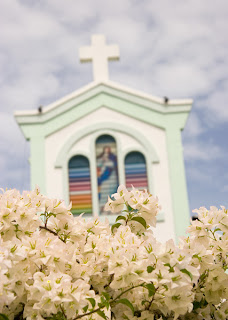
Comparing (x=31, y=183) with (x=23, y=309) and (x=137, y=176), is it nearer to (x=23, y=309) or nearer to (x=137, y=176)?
(x=137, y=176)

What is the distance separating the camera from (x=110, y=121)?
39.5ft

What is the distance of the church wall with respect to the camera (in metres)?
11.3

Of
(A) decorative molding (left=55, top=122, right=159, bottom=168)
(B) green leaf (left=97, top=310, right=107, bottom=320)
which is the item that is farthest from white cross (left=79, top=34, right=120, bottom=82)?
(B) green leaf (left=97, top=310, right=107, bottom=320)

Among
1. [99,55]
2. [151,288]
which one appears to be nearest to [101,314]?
[151,288]

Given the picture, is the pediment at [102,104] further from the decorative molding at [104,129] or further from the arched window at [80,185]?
the arched window at [80,185]

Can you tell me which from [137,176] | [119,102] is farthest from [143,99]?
[137,176]

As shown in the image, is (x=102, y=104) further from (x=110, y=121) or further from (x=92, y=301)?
(x=92, y=301)

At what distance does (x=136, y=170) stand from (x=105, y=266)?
9305mm

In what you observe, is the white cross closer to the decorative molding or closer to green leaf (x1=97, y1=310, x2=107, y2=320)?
the decorative molding

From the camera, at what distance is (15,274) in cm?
203

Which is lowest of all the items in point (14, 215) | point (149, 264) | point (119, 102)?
point (149, 264)

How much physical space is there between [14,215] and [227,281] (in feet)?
4.23

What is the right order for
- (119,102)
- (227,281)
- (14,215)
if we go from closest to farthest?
(14,215) < (227,281) < (119,102)

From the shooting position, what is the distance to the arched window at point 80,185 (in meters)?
11.3
